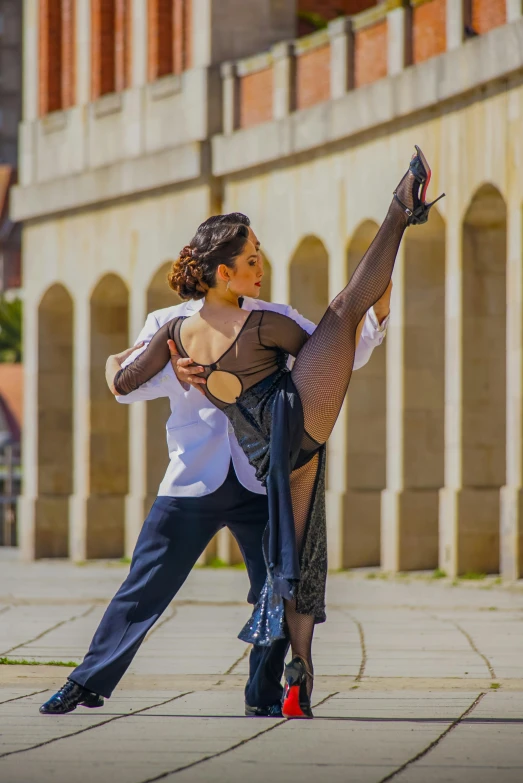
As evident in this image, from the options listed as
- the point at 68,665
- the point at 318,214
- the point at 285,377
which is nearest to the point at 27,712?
the point at 285,377

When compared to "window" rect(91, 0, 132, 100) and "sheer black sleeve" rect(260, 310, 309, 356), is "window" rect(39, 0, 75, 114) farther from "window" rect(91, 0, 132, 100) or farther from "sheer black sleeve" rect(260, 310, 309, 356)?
"sheer black sleeve" rect(260, 310, 309, 356)

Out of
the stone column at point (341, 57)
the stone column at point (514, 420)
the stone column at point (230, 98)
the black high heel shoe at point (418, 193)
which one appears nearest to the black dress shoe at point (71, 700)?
the black high heel shoe at point (418, 193)

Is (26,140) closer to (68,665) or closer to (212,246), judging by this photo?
(68,665)

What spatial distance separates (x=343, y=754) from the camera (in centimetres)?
562

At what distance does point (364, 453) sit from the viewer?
1856 cm

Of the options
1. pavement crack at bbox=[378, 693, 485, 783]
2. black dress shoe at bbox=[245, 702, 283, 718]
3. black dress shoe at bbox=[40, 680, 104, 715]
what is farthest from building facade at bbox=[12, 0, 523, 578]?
black dress shoe at bbox=[40, 680, 104, 715]

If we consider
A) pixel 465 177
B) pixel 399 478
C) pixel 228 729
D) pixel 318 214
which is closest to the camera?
pixel 228 729

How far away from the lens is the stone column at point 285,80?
18.8 meters

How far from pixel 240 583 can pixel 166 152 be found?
236 inches

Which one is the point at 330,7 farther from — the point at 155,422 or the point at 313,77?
the point at 155,422

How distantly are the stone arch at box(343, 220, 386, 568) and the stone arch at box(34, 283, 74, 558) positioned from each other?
581 cm

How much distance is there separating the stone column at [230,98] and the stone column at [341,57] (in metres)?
1.77

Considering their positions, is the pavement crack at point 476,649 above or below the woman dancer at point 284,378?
below

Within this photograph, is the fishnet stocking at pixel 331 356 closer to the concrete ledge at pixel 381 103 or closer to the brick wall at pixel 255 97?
the concrete ledge at pixel 381 103
